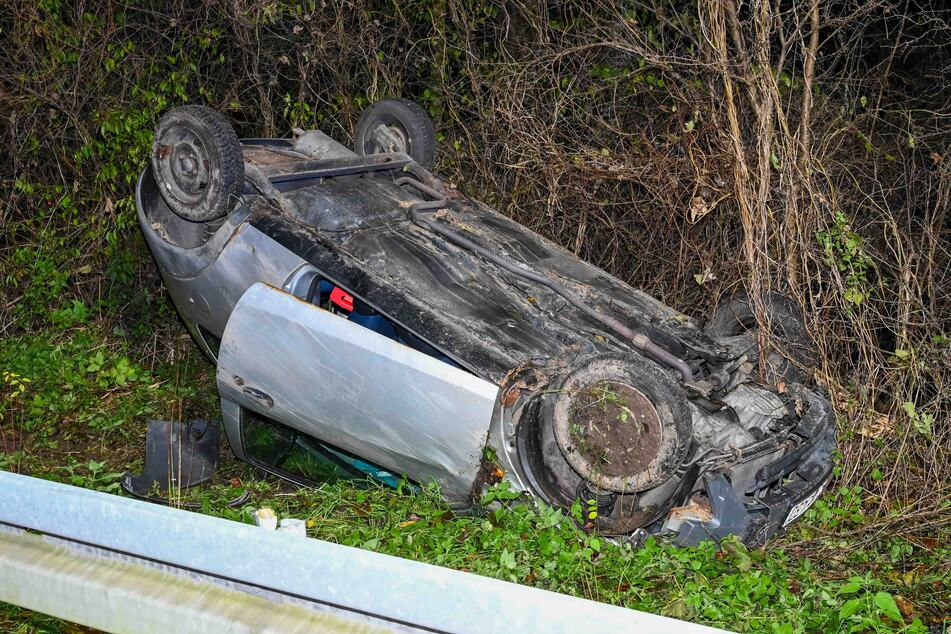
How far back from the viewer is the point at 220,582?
2258 mm

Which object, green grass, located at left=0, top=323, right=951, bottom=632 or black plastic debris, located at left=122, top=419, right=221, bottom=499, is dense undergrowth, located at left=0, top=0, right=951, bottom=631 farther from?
black plastic debris, located at left=122, top=419, right=221, bottom=499

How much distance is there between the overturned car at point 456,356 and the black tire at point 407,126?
624 mm

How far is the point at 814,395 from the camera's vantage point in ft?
15.5

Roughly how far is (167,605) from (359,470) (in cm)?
240

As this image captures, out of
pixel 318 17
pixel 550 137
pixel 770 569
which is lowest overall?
pixel 770 569

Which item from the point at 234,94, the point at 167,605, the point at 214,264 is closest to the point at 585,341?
the point at 214,264

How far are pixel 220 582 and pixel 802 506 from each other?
9.92 feet

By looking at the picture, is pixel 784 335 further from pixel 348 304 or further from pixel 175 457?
pixel 175 457

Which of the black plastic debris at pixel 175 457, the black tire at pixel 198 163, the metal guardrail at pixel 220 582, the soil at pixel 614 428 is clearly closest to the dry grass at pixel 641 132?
the soil at pixel 614 428

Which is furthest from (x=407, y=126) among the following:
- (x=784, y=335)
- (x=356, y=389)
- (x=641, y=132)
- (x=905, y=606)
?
(x=905, y=606)

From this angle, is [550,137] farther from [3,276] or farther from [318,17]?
[3,276]

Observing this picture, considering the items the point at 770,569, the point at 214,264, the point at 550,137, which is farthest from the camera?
the point at 550,137

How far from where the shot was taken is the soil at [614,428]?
394 cm

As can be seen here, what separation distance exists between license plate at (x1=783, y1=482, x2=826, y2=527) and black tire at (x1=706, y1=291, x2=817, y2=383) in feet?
1.97
